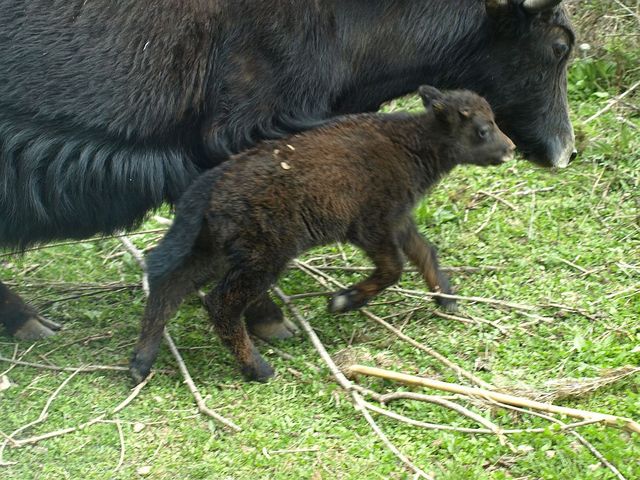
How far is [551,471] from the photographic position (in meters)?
4.11

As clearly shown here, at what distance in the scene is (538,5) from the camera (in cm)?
517

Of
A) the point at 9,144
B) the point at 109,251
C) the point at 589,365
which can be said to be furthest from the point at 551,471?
the point at 109,251

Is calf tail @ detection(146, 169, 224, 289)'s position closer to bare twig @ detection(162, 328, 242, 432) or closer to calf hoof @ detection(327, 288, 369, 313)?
bare twig @ detection(162, 328, 242, 432)

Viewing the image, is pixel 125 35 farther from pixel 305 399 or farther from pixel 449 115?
pixel 305 399

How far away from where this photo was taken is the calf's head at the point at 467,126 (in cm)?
498

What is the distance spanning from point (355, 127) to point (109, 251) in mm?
2248

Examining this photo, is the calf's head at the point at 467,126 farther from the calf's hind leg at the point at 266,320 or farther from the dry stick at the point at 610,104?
the dry stick at the point at 610,104

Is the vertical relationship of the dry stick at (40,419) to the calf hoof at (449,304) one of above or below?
above

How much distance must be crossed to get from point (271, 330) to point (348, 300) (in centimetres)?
43

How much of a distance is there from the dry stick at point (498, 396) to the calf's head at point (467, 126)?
1170 millimetres

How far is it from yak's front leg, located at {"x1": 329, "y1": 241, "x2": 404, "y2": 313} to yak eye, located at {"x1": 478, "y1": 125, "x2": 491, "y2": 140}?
2.29 ft

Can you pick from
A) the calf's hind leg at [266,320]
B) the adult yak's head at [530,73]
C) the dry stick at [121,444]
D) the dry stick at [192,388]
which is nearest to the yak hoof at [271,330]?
the calf's hind leg at [266,320]

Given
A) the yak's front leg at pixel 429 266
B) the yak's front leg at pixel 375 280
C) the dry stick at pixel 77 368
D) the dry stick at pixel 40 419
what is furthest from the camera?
the yak's front leg at pixel 429 266

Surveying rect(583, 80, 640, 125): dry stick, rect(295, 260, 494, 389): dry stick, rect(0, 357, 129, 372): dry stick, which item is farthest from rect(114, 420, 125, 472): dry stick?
rect(583, 80, 640, 125): dry stick
